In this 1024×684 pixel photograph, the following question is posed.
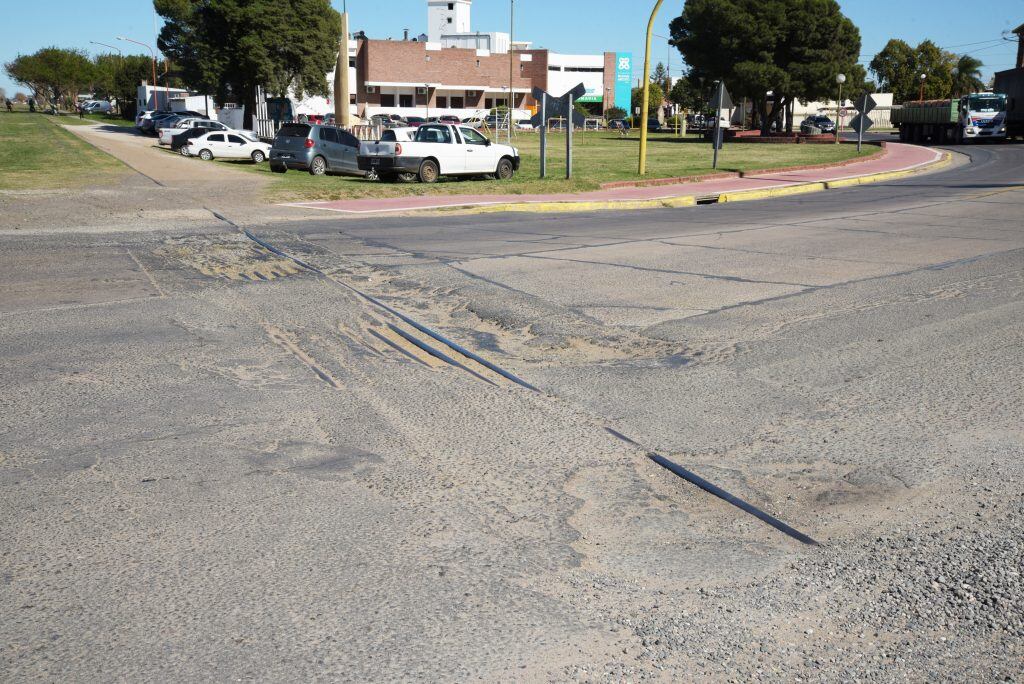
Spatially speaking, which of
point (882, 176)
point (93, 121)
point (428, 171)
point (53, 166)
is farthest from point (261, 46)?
point (93, 121)

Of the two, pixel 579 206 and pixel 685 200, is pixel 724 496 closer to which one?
pixel 579 206

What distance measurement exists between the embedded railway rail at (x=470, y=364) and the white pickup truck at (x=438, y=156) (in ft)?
46.2

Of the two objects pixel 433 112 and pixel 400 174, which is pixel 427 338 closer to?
pixel 400 174

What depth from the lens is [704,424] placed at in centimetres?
569

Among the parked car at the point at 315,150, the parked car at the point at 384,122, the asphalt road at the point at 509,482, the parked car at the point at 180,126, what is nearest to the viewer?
the asphalt road at the point at 509,482

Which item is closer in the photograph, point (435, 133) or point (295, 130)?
point (435, 133)

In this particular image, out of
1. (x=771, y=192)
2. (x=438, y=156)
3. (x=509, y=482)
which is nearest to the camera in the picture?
(x=509, y=482)

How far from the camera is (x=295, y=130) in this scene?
29.3m

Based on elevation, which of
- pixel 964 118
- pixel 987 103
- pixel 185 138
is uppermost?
pixel 987 103

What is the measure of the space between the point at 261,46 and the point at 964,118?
41.2 meters

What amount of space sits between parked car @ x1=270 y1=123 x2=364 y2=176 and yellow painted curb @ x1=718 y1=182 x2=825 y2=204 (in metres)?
11.8

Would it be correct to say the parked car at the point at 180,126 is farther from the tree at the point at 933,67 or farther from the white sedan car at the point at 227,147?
the tree at the point at 933,67

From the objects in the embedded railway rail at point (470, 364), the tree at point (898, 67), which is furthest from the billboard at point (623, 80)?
the embedded railway rail at point (470, 364)

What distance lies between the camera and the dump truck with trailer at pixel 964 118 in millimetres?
55812
